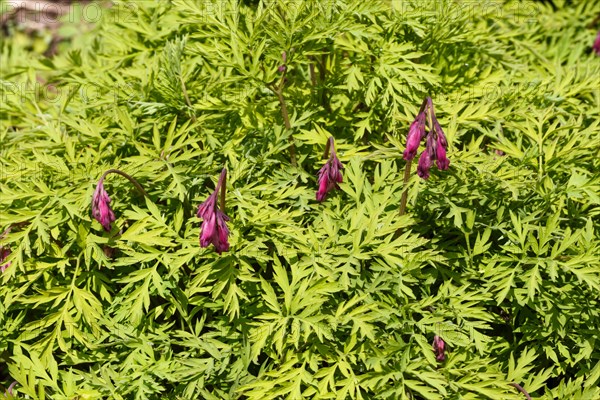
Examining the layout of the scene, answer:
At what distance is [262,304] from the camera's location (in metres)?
3.28

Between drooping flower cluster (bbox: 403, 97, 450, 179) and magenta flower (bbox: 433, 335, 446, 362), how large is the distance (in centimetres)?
73

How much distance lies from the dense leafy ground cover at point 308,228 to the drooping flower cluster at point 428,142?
0.29 meters

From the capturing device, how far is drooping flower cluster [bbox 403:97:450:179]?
9.64 feet

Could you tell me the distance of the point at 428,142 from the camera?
294cm

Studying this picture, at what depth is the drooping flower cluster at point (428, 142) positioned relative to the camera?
2.94m

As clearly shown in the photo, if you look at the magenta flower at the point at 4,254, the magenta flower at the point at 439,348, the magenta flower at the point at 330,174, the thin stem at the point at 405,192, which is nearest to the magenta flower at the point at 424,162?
the thin stem at the point at 405,192

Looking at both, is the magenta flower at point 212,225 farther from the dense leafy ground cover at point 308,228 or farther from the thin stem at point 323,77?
the thin stem at point 323,77

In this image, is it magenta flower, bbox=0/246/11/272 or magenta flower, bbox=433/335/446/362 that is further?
magenta flower, bbox=0/246/11/272

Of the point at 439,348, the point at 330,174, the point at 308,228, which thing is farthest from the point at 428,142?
the point at 439,348

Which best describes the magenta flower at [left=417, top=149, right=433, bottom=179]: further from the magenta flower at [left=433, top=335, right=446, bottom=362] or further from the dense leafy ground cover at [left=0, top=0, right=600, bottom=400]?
the magenta flower at [left=433, top=335, right=446, bottom=362]

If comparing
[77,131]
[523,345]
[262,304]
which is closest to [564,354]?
[523,345]

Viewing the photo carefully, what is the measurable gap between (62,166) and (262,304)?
129 cm

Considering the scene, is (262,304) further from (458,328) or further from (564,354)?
(564,354)

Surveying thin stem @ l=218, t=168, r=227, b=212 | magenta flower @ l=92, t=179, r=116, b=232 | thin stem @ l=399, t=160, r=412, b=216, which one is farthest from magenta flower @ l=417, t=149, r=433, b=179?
magenta flower @ l=92, t=179, r=116, b=232
